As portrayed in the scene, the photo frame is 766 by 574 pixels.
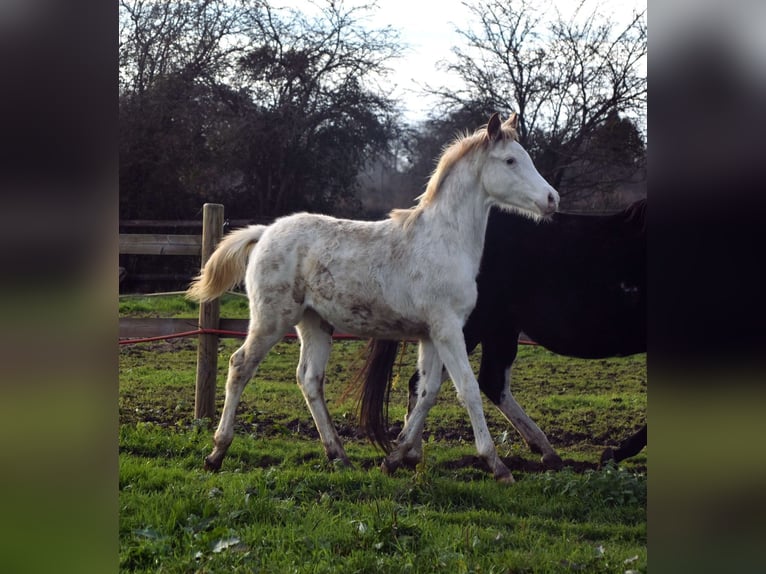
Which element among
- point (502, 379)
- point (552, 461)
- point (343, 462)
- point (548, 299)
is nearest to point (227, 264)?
point (343, 462)

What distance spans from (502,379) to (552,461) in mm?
704

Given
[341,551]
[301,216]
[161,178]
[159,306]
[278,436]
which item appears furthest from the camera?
[161,178]

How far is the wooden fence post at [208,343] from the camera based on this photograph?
596 centimetres

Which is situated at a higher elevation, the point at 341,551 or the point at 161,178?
the point at 161,178

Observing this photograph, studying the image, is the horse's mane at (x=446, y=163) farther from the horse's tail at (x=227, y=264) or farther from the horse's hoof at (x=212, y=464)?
the horse's hoof at (x=212, y=464)

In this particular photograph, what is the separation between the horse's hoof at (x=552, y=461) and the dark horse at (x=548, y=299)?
81 mm

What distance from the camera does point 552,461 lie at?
4938mm
